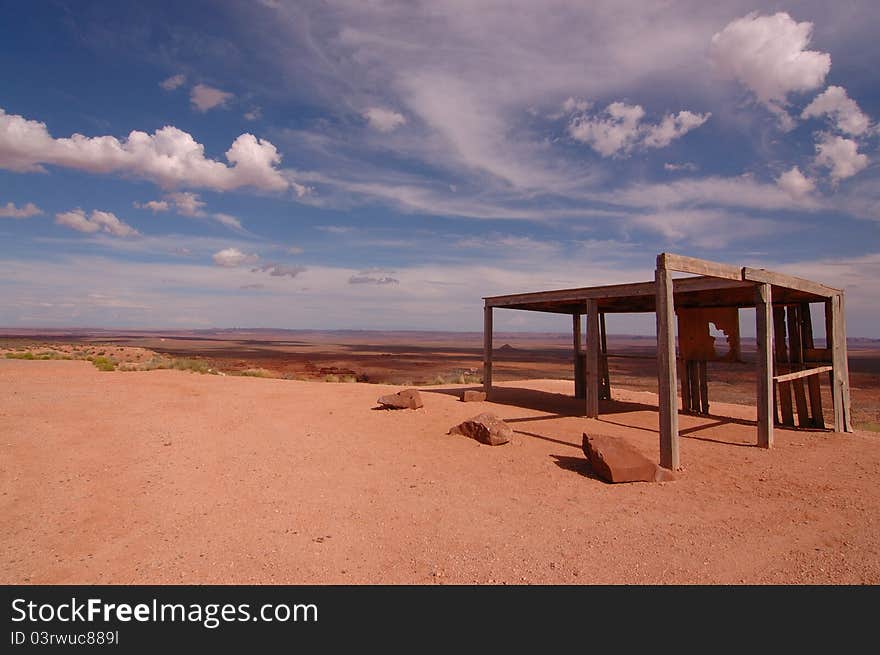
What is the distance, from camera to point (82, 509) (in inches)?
214

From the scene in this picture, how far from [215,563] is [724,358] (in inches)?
502

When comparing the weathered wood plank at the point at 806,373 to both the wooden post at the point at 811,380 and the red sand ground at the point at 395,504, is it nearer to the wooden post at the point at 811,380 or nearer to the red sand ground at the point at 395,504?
the wooden post at the point at 811,380

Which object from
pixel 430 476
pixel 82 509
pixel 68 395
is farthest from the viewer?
pixel 68 395

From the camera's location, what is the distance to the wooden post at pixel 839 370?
1088cm

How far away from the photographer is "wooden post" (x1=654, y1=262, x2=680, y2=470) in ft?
24.0

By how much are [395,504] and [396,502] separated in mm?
71

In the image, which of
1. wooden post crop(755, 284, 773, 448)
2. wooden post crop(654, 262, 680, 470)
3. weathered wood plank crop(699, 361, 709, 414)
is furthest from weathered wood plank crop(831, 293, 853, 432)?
wooden post crop(654, 262, 680, 470)

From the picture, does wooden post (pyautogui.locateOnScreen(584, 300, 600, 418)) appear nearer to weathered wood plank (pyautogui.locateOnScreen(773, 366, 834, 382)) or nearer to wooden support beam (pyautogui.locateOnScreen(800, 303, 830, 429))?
→ weathered wood plank (pyautogui.locateOnScreen(773, 366, 834, 382))

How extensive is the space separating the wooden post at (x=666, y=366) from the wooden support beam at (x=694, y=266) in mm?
34

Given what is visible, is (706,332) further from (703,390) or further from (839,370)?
(839,370)

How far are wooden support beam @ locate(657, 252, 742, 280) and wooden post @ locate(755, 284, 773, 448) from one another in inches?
42.0

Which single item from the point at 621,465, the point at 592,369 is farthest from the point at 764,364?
the point at 621,465
